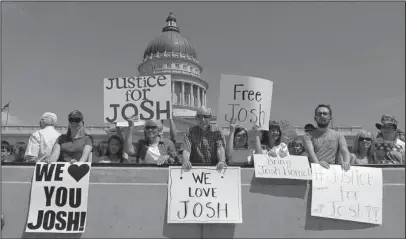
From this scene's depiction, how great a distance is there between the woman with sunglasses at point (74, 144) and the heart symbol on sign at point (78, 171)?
19 cm

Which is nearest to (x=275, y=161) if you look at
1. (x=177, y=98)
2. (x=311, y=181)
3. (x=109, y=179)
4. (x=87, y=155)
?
(x=311, y=181)

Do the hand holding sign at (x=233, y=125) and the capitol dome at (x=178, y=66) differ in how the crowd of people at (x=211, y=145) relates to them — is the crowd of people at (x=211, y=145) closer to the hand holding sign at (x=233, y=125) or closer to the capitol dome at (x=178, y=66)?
the hand holding sign at (x=233, y=125)

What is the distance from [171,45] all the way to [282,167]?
253ft

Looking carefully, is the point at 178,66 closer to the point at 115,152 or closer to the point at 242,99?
the point at 242,99

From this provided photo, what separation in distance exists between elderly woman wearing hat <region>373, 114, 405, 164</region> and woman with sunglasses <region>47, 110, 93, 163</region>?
355 centimetres

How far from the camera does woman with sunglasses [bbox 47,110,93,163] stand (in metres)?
4.48

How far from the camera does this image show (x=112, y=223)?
4.12m

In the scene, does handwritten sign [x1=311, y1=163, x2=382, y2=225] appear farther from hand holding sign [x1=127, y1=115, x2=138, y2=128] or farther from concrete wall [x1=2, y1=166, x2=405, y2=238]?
hand holding sign [x1=127, y1=115, x2=138, y2=128]

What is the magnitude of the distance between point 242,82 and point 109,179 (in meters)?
2.22

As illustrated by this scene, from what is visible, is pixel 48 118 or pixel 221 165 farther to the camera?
pixel 48 118

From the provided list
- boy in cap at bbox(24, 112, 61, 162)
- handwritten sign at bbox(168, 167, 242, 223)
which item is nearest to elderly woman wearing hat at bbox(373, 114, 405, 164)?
handwritten sign at bbox(168, 167, 242, 223)

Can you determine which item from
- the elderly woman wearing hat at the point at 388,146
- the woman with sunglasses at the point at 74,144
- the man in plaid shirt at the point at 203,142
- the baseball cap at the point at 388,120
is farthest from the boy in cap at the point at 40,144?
the baseball cap at the point at 388,120

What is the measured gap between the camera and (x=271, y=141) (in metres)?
4.89

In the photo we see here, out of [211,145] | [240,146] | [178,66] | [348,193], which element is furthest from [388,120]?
[178,66]
